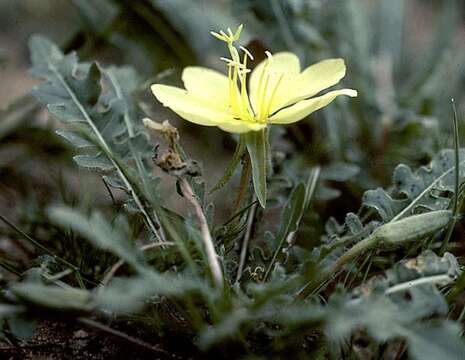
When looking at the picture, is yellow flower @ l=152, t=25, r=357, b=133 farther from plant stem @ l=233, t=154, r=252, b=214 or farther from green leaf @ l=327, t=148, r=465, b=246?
green leaf @ l=327, t=148, r=465, b=246

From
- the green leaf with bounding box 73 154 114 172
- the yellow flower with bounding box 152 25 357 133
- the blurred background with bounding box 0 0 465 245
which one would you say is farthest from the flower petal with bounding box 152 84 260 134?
→ the blurred background with bounding box 0 0 465 245

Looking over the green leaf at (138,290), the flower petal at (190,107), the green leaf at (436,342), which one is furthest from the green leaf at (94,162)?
the green leaf at (436,342)

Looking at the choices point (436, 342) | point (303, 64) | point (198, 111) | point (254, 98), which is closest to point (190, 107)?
point (198, 111)

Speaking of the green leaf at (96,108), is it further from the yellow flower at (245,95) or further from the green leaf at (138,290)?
the green leaf at (138,290)

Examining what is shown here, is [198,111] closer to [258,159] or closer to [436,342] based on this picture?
[258,159]

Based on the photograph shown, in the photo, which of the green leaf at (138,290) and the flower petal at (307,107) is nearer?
the green leaf at (138,290)

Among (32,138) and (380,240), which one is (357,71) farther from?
(380,240)

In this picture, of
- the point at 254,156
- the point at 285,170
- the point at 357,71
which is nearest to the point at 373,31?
the point at 357,71
